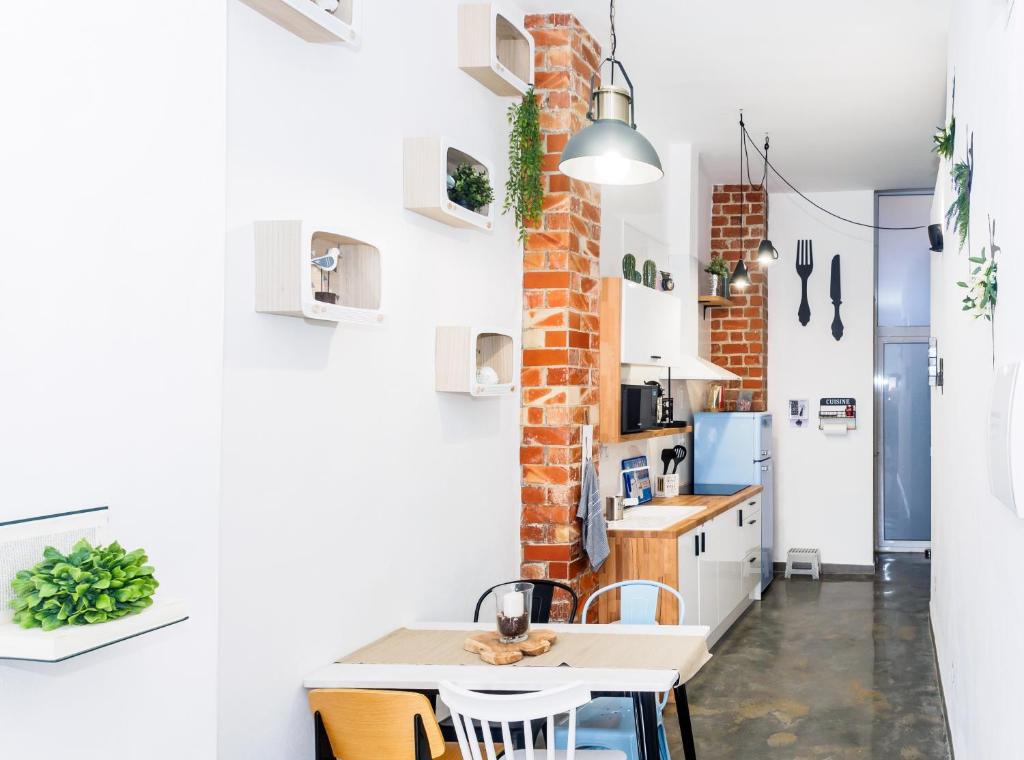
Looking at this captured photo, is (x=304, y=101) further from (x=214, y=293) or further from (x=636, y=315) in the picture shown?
(x=636, y=315)

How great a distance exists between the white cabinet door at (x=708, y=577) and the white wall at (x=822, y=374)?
2.80 m

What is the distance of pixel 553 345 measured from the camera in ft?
14.9

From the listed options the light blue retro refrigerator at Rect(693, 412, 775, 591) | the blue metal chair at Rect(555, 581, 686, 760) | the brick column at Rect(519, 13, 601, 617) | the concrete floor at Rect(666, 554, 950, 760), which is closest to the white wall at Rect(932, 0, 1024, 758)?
the concrete floor at Rect(666, 554, 950, 760)

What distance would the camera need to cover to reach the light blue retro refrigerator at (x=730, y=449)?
758 cm

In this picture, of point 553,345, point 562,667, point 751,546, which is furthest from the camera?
point 751,546

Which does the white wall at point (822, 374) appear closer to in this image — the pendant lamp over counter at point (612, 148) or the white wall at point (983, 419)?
the white wall at point (983, 419)

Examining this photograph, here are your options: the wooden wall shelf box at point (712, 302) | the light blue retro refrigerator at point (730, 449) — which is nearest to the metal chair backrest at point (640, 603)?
the light blue retro refrigerator at point (730, 449)

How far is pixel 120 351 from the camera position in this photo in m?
1.94

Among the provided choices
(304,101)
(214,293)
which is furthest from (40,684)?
(304,101)

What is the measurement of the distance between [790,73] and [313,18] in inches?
141

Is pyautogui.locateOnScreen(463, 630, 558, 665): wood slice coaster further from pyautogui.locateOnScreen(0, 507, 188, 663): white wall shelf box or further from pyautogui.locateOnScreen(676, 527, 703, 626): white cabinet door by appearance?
pyautogui.locateOnScreen(676, 527, 703, 626): white cabinet door

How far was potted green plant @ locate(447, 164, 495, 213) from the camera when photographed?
3646 millimetres

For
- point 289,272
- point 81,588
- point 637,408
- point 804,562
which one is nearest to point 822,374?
point 804,562

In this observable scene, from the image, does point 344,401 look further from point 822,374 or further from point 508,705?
point 822,374
